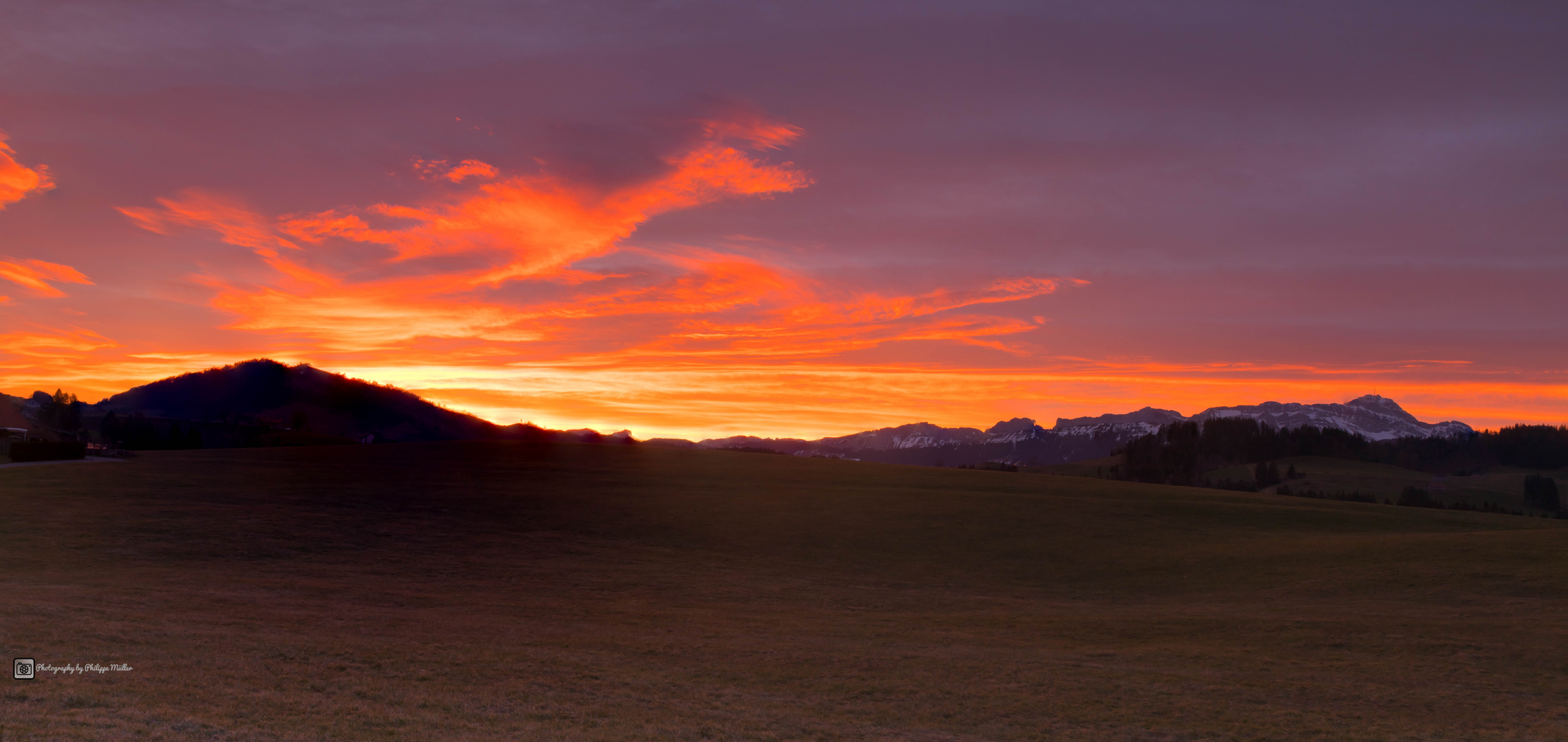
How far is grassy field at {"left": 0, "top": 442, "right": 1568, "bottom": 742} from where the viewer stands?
1238 cm

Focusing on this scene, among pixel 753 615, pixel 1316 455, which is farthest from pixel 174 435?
pixel 1316 455

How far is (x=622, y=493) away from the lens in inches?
1896

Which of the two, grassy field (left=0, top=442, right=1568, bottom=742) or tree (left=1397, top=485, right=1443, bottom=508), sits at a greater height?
grassy field (left=0, top=442, right=1568, bottom=742)

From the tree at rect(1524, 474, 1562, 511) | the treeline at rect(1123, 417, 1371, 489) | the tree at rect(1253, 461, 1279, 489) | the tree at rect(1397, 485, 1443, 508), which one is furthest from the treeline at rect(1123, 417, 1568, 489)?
the tree at rect(1397, 485, 1443, 508)

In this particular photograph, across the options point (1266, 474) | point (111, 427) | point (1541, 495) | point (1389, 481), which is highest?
point (111, 427)

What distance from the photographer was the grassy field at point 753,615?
40.6ft

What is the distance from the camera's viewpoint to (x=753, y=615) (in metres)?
22.7

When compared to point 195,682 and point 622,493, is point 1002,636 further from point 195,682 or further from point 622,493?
point 622,493

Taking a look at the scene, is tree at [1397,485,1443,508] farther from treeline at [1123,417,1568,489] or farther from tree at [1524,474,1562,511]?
treeline at [1123,417,1568,489]

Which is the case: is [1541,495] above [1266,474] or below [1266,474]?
below

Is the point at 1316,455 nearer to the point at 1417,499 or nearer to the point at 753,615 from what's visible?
the point at 1417,499

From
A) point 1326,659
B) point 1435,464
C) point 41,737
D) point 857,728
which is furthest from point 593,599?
point 1435,464

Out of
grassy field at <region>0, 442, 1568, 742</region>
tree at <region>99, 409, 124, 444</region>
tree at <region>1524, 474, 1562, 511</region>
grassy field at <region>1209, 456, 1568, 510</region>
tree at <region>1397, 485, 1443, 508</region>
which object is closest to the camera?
grassy field at <region>0, 442, 1568, 742</region>

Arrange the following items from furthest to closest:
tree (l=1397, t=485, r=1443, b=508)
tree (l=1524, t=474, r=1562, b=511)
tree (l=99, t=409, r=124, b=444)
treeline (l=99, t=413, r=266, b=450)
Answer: tree (l=99, t=409, r=124, b=444), tree (l=1524, t=474, r=1562, b=511), treeline (l=99, t=413, r=266, b=450), tree (l=1397, t=485, r=1443, b=508)
